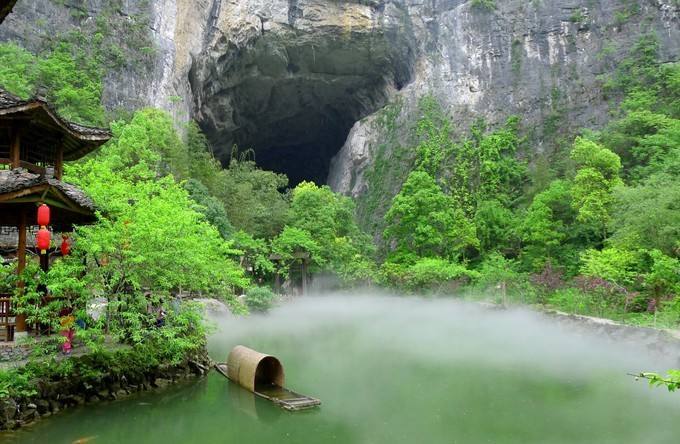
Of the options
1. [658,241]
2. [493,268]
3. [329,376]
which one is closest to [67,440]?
[329,376]

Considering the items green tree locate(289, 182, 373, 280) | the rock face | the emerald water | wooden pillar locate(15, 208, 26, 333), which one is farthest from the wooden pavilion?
the rock face

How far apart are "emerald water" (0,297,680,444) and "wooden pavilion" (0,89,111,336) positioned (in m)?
3.20

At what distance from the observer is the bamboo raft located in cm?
998

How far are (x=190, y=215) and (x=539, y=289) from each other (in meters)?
13.3

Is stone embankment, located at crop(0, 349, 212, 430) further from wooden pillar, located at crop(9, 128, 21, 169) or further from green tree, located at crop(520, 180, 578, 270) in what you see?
green tree, located at crop(520, 180, 578, 270)

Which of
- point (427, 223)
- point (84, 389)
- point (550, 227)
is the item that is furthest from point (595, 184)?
point (84, 389)

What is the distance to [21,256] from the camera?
30.3 ft

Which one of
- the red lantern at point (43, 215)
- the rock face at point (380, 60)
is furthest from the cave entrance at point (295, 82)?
the red lantern at point (43, 215)

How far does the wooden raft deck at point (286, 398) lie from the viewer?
9406 millimetres

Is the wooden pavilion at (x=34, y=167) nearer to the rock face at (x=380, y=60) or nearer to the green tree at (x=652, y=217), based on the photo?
the green tree at (x=652, y=217)

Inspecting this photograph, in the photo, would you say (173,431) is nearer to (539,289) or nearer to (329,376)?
(329,376)

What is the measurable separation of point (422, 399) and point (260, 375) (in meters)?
3.31

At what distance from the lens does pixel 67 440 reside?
25.6ft

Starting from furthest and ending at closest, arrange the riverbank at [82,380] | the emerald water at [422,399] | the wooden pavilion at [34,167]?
the wooden pavilion at [34,167] → the emerald water at [422,399] → the riverbank at [82,380]
